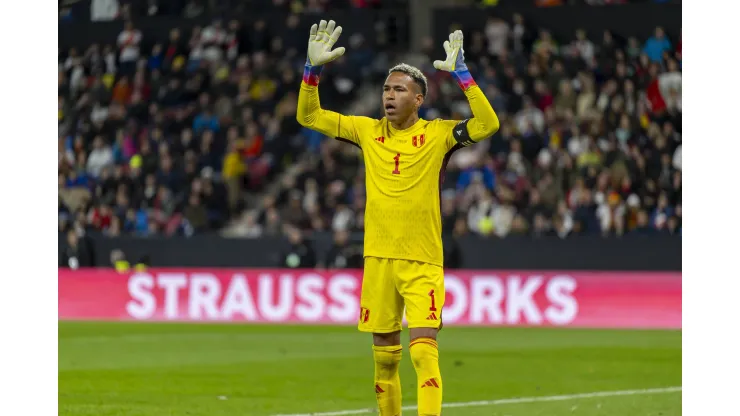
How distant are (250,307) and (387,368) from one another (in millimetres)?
11453

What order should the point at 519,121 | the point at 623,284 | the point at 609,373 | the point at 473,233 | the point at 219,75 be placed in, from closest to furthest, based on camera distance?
the point at 609,373, the point at 623,284, the point at 473,233, the point at 519,121, the point at 219,75

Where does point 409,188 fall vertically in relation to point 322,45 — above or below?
below

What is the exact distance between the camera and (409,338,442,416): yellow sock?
6.75 meters

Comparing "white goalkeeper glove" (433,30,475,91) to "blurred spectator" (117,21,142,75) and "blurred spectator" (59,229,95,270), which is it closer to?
"blurred spectator" (59,229,95,270)

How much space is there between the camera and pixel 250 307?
60.3 ft

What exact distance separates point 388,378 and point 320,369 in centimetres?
557

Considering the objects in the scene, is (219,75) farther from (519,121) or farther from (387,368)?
(387,368)

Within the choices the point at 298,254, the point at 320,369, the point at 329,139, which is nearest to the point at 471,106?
the point at 320,369

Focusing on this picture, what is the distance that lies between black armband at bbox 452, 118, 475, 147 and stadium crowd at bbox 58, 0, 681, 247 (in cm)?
1280

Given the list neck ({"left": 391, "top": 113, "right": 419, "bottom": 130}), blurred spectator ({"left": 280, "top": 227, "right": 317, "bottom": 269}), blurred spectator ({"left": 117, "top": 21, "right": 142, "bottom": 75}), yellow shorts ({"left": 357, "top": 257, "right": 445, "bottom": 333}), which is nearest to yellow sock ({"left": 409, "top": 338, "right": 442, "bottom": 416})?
yellow shorts ({"left": 357, "top": 257, "right": 445, "bottom": 333})

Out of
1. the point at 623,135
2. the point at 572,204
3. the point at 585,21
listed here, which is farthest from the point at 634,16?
the point at 572,204

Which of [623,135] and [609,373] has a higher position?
[623,135]

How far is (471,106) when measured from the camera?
678 centimetres

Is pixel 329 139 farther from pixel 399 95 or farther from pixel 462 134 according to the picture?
pixel 462 134
